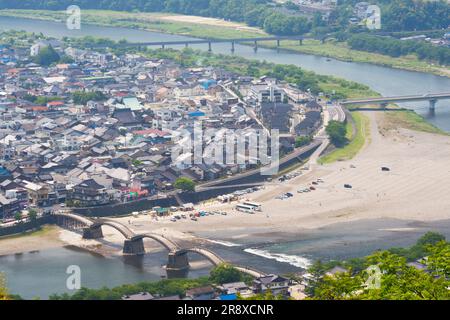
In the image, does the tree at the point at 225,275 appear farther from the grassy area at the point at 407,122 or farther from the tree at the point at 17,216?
the grassy area at the point at 407,122

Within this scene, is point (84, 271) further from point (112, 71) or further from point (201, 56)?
point (201, 56)

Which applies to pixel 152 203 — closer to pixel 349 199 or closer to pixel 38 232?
pixel 38 232

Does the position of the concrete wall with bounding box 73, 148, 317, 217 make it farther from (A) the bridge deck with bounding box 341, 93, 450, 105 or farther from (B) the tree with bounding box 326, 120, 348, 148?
(A) the bridge deck with bounding box 341, 93, 450, 105

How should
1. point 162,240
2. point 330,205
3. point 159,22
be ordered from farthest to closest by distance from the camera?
point 159,22 → point 330,205 → point 162,240

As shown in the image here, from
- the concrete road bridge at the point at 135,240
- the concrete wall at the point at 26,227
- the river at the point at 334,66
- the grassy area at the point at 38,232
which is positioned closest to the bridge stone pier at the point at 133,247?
the concrete road bridge at the point at 135,240

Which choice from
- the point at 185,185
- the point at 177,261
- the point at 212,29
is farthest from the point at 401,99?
the point at 212,29

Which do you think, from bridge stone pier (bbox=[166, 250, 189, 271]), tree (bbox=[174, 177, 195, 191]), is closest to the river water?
bridge stone pier (bbox=[166, 250, 189, 271])
